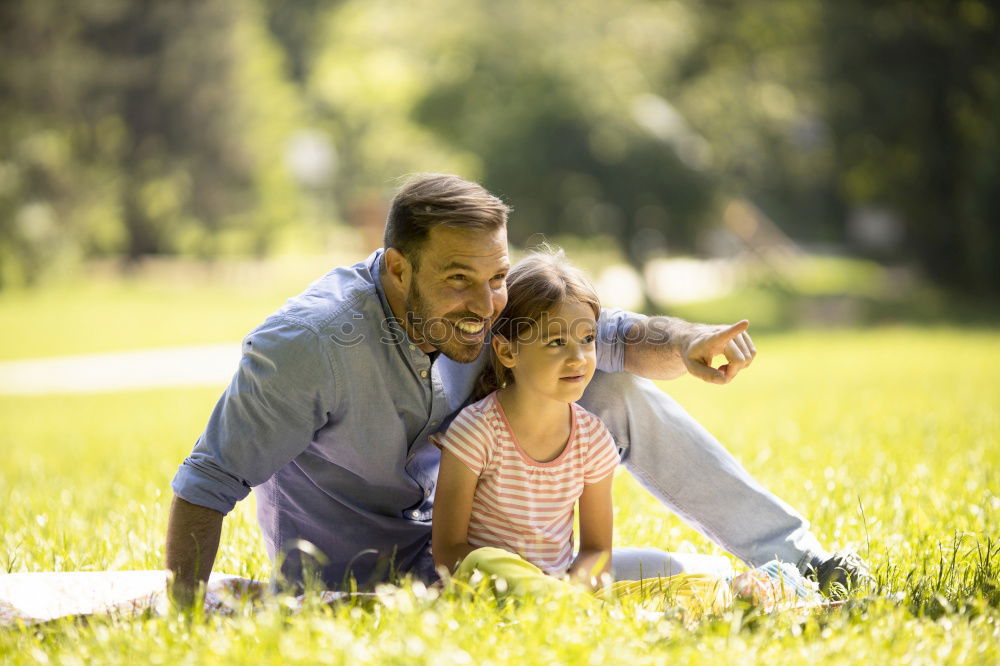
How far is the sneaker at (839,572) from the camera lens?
9.96ft

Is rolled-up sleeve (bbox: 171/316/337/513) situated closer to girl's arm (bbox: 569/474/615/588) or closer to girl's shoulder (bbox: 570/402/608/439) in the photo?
girl's shoulder (bbox: 570/402/608/439)

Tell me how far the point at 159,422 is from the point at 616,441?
263 inches

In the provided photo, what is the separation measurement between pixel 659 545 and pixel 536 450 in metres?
0.99

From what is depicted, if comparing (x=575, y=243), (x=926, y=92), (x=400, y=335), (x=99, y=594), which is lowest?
(x=575, y=243)

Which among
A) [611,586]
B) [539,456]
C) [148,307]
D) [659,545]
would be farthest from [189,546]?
[148,307]

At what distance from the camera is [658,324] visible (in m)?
3.39

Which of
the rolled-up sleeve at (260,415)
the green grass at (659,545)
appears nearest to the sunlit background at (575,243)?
the green grass at (659,545)

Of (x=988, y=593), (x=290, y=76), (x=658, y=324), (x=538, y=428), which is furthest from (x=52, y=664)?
(x=290, y=76)

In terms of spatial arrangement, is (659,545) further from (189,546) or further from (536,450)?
(189,546)

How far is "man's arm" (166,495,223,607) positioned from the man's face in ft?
2.66

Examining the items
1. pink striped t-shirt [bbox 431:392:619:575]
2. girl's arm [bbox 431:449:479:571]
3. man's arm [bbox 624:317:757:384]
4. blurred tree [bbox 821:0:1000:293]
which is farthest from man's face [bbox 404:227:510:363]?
blurred tree [bbox 821:0:1000:293]

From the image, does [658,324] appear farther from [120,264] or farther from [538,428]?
[120,264]

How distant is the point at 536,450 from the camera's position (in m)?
3.13

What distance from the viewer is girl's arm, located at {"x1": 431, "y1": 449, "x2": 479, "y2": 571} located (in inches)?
118
